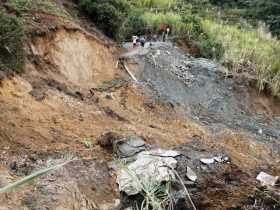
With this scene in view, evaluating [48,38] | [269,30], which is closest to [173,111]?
[48,38]

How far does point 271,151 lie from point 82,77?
4294 mm

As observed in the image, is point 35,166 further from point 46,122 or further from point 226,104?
point 226,104

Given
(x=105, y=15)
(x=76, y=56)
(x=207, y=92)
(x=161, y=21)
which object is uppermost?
(x=105, y=15)

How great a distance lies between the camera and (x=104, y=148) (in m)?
8.84

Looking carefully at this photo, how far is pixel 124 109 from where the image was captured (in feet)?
37.0

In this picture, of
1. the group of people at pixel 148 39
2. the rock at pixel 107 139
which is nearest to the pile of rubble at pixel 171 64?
the group of people at pixel 148 39

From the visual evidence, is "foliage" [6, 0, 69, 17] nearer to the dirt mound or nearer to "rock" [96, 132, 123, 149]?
the dirt mound

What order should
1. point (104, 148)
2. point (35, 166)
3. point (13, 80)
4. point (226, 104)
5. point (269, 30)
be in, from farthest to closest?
point (269, 30), point (226, 104), point (13, 80), point (104, 148), point (35, 166)

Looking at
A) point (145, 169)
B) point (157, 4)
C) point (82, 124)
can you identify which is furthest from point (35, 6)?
point (157, 4)

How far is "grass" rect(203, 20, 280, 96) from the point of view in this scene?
15.6 metres

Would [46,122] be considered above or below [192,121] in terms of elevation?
above

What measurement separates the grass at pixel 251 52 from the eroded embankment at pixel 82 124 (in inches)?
95.7

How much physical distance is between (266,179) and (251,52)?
306 inches

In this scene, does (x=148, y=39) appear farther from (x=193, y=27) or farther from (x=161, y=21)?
(x=193, y=27)
